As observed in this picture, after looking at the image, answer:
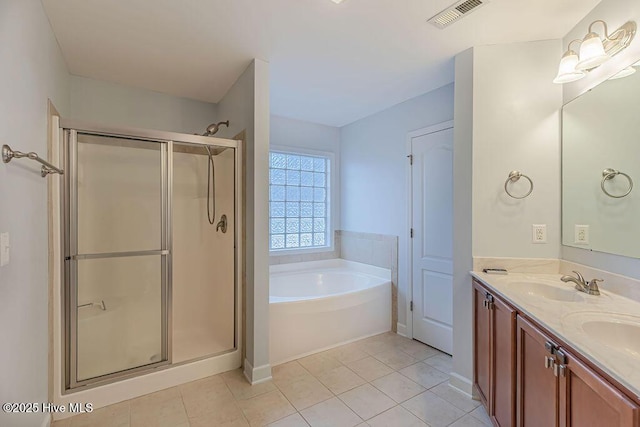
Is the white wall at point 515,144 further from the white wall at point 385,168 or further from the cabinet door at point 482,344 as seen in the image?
the white wall at point 385,168

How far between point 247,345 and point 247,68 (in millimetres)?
2313

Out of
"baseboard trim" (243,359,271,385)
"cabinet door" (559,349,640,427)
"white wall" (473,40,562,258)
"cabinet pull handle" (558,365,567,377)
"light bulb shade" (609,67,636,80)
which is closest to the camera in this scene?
"cabinet door" (559,349,640,427)

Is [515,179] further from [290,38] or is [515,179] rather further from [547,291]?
[290,38]

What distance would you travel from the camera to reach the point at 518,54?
2.01 meters

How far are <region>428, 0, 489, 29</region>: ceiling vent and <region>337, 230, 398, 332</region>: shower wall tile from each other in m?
2.07

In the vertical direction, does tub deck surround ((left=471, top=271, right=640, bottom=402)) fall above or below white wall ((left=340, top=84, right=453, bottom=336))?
below

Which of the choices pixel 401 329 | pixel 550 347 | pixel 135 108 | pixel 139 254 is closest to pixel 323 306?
pixel 401 329

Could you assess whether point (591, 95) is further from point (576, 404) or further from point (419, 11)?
point (576, 404)

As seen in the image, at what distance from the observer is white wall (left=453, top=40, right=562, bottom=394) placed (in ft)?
6.48

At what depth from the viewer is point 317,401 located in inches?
80.2

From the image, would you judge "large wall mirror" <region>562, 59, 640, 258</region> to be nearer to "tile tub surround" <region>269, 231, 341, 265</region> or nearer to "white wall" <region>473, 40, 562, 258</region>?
"white wall" <region>473, 40, 562, 258</region>

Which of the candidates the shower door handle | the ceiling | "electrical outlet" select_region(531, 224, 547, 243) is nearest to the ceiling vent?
the ceiling

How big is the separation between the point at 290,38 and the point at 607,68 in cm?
189

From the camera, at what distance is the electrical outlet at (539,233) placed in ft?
6.51
